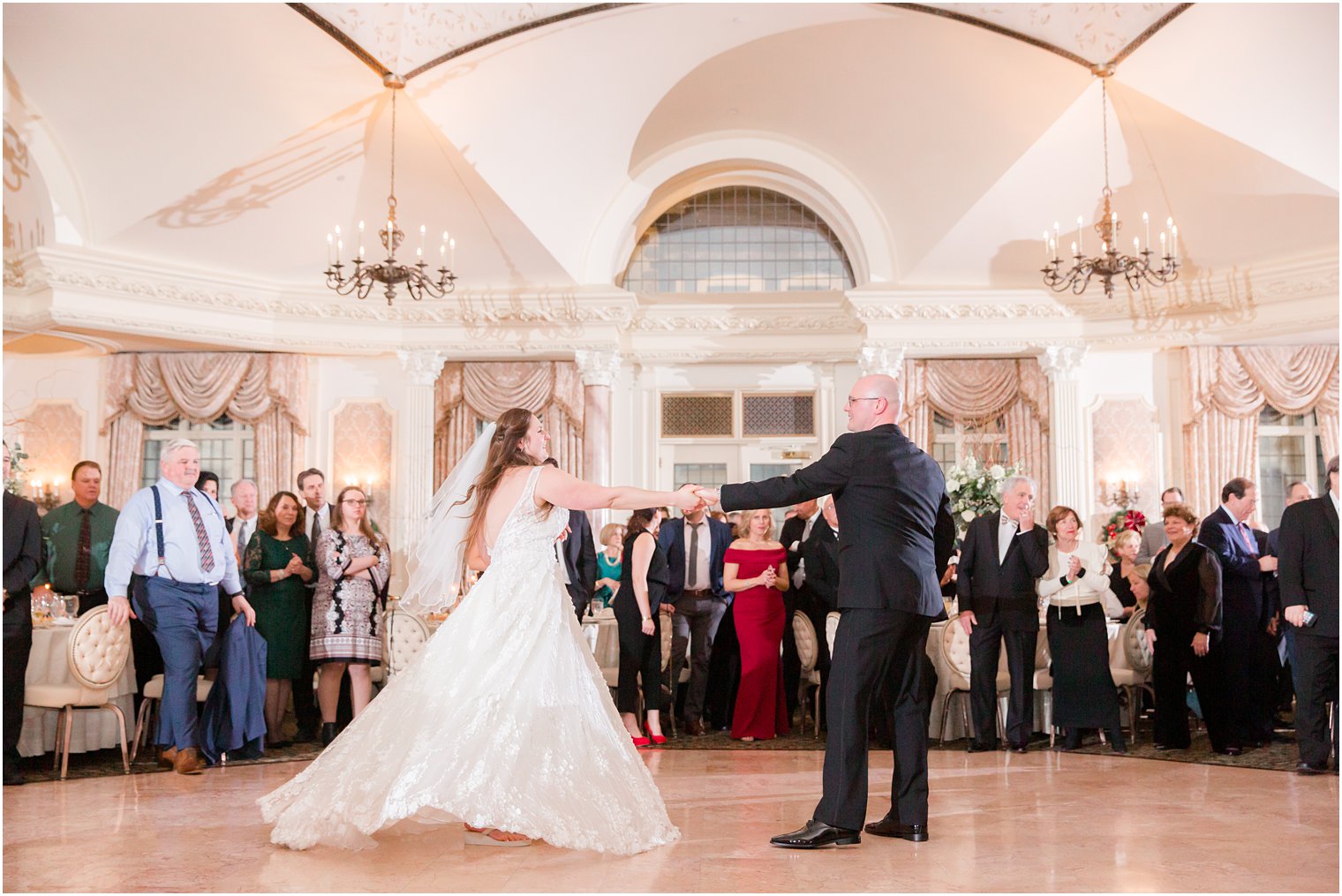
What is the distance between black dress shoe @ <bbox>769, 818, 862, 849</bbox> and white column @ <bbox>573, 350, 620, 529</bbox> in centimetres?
818

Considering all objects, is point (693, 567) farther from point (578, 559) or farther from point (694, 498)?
point (694, 498)

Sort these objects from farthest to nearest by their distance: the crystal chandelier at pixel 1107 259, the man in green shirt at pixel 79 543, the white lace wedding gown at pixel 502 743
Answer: the crystal chandelier at pixel 1107 259 → the man in green shirt at pixel 79 543 → the white lace wedding gown at pixel 502 743

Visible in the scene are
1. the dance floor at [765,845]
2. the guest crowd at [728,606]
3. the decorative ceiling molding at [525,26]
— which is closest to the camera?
the dance floor at [765,845]

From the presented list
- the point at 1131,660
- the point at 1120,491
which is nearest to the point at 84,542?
the point at 1131,660

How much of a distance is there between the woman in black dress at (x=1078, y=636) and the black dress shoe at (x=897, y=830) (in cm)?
275

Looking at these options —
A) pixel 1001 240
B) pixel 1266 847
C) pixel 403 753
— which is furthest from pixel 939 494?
pixel 1001 240

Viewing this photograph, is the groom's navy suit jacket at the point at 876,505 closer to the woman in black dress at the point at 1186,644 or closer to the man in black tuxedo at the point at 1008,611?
the man in black tuxedo at the point at 1008,611

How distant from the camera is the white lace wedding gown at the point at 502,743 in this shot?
12.6 feet

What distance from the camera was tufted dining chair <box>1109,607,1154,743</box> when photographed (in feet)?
23.1

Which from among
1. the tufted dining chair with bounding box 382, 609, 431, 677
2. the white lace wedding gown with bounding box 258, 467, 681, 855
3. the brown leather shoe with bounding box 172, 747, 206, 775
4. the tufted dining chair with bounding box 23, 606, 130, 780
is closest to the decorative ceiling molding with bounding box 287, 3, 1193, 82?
the tufted dining chair with bounding box 382, 609, 431, 677

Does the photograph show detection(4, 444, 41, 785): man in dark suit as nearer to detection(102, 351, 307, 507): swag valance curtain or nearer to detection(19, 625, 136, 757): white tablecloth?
detection(19, 625, 136, 757): white tablecloth

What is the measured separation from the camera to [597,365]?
12258mm

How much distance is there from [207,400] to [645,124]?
5660 mm

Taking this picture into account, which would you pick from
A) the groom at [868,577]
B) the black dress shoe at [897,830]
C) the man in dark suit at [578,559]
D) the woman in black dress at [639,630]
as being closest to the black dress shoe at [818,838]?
the groom at [868,577]
